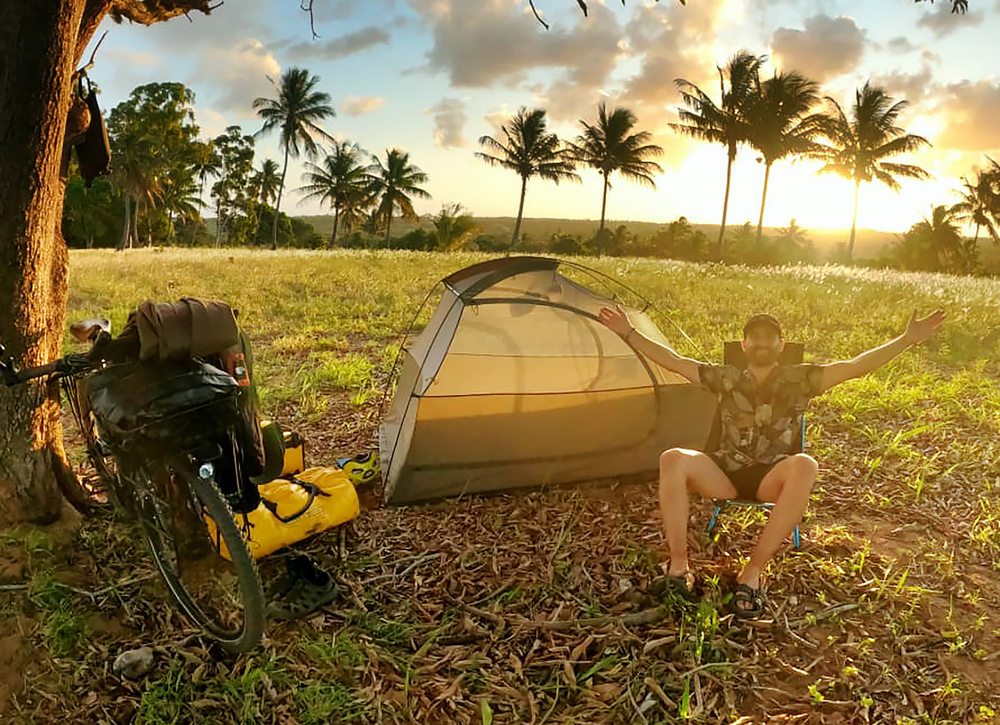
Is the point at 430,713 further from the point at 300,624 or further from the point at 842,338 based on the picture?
the point at 842,338

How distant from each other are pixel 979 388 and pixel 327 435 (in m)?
6.38

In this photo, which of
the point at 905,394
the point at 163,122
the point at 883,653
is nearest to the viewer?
the point at 883,653

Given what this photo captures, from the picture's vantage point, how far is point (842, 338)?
891 cm

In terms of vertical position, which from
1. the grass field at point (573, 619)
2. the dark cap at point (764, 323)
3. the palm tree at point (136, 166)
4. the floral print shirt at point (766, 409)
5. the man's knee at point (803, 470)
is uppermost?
the palm tree at point (136, 166)

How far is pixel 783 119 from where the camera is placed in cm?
3450

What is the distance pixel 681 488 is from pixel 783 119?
36.1 metres

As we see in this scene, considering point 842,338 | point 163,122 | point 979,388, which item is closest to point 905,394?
point 979,388

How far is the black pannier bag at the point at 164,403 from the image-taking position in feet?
8.83

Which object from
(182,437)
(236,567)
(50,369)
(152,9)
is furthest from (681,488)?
(152,9)

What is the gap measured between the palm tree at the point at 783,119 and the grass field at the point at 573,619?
3312 cm

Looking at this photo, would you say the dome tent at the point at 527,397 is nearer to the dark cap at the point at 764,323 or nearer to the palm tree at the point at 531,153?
the dark cap at the point at 764,323

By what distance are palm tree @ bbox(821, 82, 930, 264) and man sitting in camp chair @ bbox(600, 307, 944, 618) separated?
1490 inches

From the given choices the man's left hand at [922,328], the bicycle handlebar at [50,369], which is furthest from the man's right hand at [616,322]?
the bicycle handlebar at [50,369]

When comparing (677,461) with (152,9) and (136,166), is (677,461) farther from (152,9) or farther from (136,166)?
(136,166)
